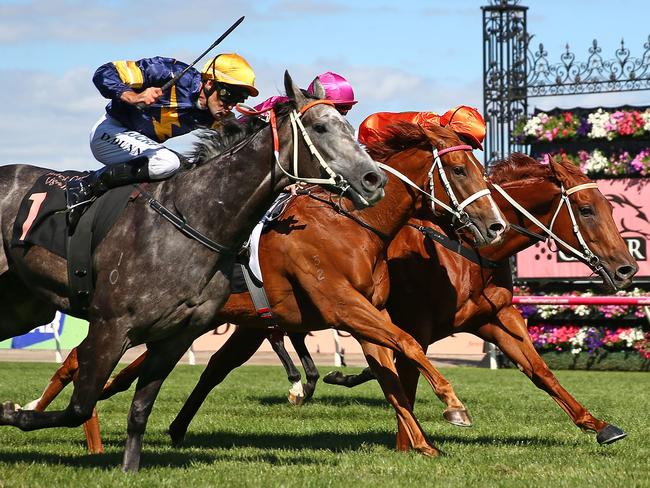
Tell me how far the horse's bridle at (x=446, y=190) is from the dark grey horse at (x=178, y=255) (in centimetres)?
147

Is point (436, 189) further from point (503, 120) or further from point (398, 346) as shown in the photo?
point (503, 120)

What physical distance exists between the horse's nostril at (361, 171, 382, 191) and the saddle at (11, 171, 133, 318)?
4.31 feet

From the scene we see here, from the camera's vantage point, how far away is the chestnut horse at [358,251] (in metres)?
6.88

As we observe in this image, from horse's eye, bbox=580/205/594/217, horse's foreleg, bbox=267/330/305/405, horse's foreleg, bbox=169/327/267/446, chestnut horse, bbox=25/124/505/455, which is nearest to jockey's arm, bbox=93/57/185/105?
chestnut horse, bbox=25/124/505/455

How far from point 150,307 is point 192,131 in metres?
1.21

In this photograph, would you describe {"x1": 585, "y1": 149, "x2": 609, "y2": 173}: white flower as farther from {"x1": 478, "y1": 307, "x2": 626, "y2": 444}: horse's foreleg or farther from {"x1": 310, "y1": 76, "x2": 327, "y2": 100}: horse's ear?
{"x1": 310, "y1": 76, "x2": 327, "y2": 100}: horse's ear

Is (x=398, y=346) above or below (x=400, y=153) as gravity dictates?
below

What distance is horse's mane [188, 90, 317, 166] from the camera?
6.27 meters

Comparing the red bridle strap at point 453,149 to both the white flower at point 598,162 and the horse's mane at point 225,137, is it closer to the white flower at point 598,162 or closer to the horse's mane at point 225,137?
the horse's mane at point 225,137

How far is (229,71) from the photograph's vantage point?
640 centimetres

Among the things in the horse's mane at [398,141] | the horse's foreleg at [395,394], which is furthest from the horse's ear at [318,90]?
the horse's foreleg at [395,394]

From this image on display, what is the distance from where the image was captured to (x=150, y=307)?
19.1 feet

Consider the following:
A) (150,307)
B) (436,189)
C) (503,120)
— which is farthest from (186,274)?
(503,120)

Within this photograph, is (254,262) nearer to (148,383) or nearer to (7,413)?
(148,383)
